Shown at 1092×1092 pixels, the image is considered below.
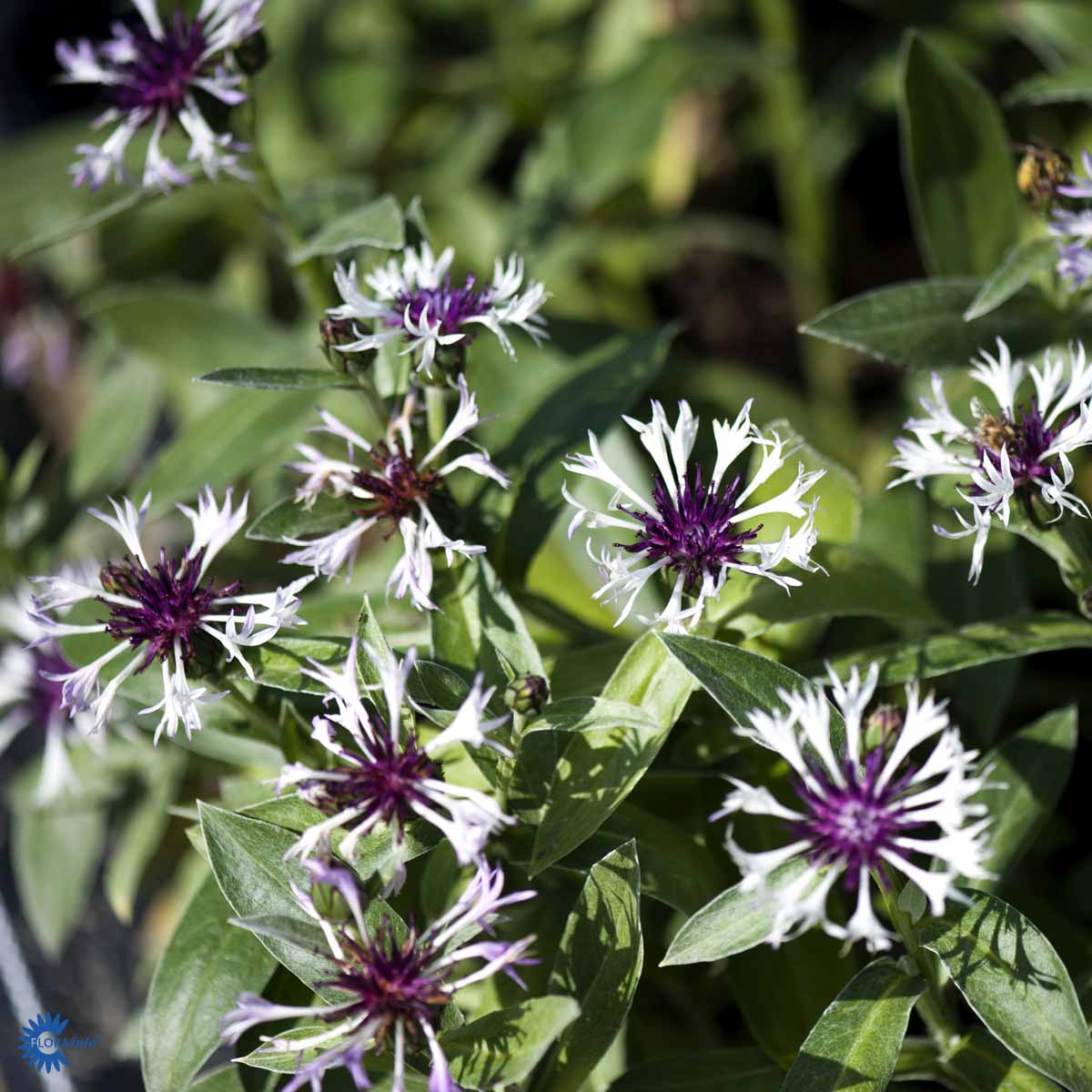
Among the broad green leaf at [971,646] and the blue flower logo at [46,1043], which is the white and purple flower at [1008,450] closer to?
the broad green leaf at [971,646]

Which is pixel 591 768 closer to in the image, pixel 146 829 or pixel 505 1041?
pixel 505 1041

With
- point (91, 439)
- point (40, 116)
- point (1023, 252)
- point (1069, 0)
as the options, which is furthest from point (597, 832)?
point (40, 116)

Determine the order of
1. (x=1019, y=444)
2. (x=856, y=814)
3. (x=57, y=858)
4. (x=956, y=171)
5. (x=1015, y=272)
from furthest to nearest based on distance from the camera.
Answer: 1. (x=57, y=858)
2. (x=956, y=171)
3. (x=1015, y=272)
4. (x=1019, y=444)
5. (x=856, y=814)

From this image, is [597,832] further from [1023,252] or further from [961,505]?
[1023,252]

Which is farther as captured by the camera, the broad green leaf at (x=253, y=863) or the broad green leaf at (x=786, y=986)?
the broad green leaf at (x=786, y=986)

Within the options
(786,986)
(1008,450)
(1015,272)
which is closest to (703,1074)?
(786,986)

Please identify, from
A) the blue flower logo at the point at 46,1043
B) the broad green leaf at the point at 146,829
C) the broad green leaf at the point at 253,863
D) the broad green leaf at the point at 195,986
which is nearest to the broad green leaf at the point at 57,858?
the broad green leaf at the point at 146,829

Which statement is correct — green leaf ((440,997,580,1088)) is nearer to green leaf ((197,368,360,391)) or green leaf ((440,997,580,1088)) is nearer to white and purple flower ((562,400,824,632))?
white and purple flower ((562,400,824,632))

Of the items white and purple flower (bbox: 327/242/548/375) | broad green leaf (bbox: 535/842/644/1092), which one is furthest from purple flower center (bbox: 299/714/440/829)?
white and purple flower (bbox: 327/242/548/375)
